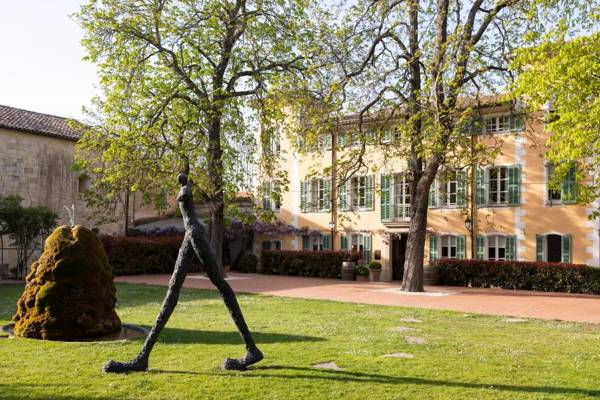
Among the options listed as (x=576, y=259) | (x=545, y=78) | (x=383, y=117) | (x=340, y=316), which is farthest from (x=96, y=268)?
(x=576, y=259)

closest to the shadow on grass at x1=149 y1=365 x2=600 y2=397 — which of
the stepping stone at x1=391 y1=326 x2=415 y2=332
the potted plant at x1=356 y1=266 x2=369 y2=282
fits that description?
the stepping stone at x1=391 y1=326 x2=415 y2=332

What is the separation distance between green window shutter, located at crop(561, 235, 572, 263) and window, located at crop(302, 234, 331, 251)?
11046 millimetres

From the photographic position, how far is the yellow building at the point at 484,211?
894 inches

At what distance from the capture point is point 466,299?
17984 millimetres

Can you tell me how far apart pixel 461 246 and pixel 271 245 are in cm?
1082

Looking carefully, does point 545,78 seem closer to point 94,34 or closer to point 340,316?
point 340,316

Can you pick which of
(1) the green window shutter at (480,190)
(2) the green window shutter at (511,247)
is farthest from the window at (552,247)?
(1) the green window shutter at (480,190)

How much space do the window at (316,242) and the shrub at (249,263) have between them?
2617 millimetres

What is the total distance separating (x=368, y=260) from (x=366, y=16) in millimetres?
12456

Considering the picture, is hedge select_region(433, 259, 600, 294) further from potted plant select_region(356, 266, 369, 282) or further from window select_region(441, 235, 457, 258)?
potted plant select_region(356, 266, 369, 282)

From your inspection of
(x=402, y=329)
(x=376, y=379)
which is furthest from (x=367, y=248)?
(x=376, y=379)

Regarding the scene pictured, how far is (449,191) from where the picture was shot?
1041 inches

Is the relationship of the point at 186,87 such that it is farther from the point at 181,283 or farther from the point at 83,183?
the point at 181,283

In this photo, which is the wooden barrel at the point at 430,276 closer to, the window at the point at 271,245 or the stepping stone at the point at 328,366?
the window at the point at 271,245
